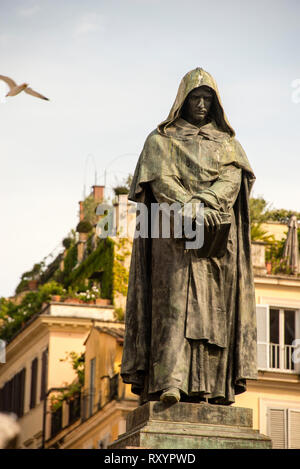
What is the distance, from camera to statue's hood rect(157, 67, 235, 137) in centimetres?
1333

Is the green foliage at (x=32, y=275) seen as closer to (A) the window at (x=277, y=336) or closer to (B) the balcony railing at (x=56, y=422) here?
(B) the balcony railing at (x=56, y=422)

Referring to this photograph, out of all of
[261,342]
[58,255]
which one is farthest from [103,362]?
[58,255]

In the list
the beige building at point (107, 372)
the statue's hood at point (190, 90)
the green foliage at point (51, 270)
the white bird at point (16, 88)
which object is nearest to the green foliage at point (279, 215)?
the beige building at point (107, 372)

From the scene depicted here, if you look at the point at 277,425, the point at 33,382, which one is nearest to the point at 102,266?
the point at 33,382

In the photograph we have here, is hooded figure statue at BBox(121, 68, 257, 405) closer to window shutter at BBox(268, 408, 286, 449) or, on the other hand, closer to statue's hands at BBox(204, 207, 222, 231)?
statue's hands at BBox(204, 207, 222, 231)

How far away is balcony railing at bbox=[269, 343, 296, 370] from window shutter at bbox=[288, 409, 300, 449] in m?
1.63

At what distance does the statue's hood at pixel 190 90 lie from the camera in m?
13.3

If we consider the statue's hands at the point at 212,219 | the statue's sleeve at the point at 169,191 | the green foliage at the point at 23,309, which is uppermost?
the green foliage at the point at 23,309

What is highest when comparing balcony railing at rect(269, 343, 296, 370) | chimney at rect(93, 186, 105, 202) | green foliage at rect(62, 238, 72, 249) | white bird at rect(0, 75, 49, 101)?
chimney at rect(93, 186, 105, 202)

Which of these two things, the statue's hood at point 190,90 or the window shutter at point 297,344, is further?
the window shutter at point 297,344

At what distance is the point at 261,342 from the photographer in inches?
2034

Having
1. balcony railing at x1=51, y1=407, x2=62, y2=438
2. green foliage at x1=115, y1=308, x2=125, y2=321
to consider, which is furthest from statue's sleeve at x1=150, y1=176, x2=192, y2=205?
balcony railing at x1=51, y1=407, x2=62, y2=438

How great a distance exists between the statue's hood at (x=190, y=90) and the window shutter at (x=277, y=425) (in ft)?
124
